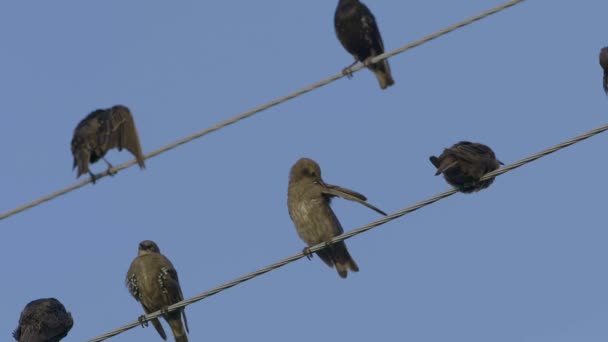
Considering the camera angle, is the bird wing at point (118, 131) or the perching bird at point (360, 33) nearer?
the bird wing at point (118, 131)

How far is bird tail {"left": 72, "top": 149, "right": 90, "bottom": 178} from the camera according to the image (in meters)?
14.7

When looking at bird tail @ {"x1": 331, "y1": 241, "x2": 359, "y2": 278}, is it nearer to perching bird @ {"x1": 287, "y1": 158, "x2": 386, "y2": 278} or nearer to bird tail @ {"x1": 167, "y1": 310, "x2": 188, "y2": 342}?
perching bird @ {"x1": 287, "y1": 158, "x2": 386, "y2": 278}

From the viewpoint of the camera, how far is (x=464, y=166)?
1291 cm

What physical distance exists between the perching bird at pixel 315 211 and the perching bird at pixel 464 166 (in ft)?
3.30

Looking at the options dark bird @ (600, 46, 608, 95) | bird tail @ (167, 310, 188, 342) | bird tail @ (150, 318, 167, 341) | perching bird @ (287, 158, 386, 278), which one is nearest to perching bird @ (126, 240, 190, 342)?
bird tail @ (167, 310, 188, 342)

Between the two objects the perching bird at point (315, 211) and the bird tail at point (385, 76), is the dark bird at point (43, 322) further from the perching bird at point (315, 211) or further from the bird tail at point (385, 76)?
the bird tail at point (385, 76)

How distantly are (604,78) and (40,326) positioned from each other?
7091 millimetres

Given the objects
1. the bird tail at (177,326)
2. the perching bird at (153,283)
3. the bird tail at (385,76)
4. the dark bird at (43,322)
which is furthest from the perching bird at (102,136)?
the bird tail at (385,76)

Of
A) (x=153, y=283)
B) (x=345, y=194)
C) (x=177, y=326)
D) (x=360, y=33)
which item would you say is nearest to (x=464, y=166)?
(x=345, y=194)

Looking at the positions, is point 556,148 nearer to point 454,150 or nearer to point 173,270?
point 454,150

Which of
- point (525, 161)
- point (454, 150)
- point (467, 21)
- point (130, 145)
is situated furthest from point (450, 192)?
point (130, 145)

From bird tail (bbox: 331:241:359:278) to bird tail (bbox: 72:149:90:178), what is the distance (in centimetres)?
258

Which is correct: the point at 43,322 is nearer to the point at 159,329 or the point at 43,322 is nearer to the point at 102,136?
the point at 159,329

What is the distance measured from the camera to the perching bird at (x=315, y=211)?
14062 millimetres
